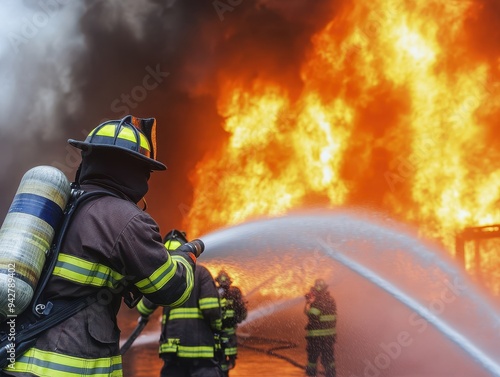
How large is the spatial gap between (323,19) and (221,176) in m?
5.22

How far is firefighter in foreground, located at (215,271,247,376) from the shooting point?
6613mm

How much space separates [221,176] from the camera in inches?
620

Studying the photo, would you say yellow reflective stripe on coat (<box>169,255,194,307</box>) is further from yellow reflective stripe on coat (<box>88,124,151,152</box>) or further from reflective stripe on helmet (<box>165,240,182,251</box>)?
reflective stripe on helmet (<box>165,240,182,251</box>)

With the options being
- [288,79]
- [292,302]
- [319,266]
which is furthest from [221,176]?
[319,266]

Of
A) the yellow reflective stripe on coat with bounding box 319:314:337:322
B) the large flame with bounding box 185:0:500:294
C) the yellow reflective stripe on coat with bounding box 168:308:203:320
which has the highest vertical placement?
the large flame with bounding box 185:0:500:294

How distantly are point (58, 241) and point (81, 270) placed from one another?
164 millimetres

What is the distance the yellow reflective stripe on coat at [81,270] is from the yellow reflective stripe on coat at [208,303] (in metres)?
3.22

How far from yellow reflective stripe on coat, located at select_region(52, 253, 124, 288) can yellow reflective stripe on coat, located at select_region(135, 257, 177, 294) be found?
16cm

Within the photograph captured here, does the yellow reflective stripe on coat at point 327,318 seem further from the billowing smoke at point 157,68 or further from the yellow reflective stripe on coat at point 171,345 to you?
the billowing smoke at point 157,68

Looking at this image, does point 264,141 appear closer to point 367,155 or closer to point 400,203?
point 367,155

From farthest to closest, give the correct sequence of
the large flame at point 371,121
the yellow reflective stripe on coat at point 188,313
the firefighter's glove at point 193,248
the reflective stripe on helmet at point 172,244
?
1. the large flame at point 371,121
2. the yellow reflective stripe on coat at point 188,313
3. the reflective stripe on helmet at point 172,244
4. the firefighter's glove at point 193,248

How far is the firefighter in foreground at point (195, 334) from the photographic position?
18.2ft

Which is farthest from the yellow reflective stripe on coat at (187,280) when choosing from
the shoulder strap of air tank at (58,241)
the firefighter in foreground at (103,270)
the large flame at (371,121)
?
the large flame at (371,121)

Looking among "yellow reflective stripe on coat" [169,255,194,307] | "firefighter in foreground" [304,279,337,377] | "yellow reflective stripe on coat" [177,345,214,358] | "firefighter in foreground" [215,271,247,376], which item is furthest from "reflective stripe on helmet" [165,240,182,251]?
"firefighter in foreground" [304,279,337,377]
